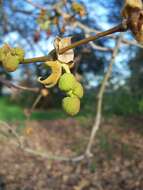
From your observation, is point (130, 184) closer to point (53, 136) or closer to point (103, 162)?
point (103, 162)

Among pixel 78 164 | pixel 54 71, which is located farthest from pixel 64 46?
pixel 78 164

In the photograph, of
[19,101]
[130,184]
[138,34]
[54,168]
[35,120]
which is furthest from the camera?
[19,101]

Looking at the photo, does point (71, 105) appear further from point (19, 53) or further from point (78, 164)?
point (78, 164)

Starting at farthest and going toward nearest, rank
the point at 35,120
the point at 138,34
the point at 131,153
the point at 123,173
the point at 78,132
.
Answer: the point at 35,120 < the point at 78,132 < the point at 131,153 < the point at 123,173 < the point at 138,34

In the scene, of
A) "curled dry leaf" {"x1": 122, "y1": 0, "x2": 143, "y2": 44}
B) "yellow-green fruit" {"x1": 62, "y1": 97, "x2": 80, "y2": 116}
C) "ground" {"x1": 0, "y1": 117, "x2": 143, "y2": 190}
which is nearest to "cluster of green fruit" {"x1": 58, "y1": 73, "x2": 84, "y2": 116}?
"yellow-green fruit" {"x1": 62, "y1": 97, "x2": 80, "y2": 116}

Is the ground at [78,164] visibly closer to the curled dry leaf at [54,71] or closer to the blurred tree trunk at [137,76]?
the blurred tree trunk at [137,76]

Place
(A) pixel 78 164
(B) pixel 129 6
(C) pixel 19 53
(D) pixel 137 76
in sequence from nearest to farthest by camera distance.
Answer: (B) pixel 129 6
(C) pixel 19 53
(A) pixel 78 164
(D) pixel 137 76

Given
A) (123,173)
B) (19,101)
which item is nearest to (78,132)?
(123,173)
